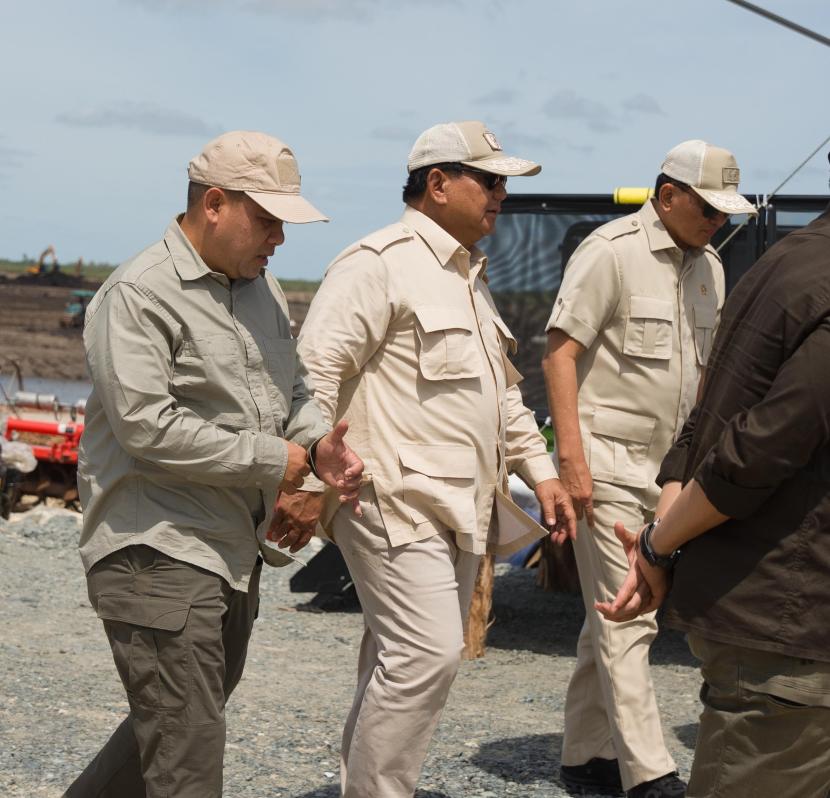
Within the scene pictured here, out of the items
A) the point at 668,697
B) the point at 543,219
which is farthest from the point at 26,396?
the point at 668,697

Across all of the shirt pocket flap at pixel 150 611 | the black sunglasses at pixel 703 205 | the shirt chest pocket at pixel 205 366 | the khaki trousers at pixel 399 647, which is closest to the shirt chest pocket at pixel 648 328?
the black sunglasses at pixel 703 205

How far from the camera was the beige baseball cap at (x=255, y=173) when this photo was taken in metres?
3.44

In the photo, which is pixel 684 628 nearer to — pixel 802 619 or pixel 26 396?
pixel 802 619

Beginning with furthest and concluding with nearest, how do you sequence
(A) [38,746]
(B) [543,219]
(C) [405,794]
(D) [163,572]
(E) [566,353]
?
(B) [543,219] < (A) [38,746] < (E) [566,353] < (C) [405,794] < (D) [163,572]

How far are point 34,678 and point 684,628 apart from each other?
4.45m

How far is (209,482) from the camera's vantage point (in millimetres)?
3355

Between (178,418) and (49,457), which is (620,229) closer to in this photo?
(178,418)

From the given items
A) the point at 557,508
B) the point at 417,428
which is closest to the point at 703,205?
the point at 557,508

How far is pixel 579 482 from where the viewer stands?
480cm

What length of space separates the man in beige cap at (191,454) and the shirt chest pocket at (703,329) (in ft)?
5.99

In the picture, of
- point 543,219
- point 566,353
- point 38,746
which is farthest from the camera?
point 543,219

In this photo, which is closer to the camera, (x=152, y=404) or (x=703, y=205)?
(x=152, y=404)

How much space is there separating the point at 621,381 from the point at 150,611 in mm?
2182

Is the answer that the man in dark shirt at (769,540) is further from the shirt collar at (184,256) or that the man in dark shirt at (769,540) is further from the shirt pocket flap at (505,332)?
the shirt pocket flap at (505,332)
